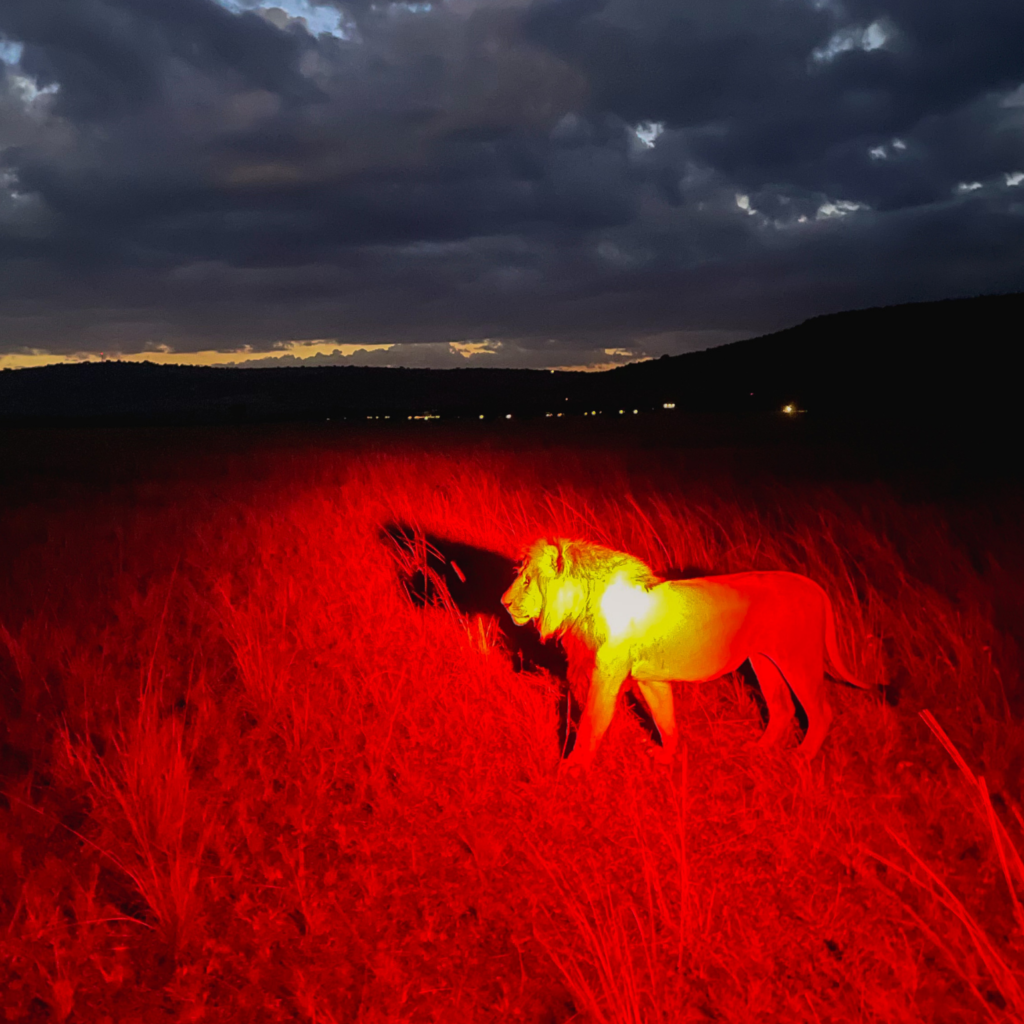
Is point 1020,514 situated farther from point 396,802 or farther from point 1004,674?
point 396,802

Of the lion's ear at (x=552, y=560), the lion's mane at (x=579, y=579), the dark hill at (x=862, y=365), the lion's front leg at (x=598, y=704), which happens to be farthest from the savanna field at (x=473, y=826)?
the dark hill at (x=862, y=365)

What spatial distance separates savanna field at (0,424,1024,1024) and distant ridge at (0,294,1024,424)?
1344 inches

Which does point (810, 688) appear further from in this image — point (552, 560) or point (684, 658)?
point (552, 560)

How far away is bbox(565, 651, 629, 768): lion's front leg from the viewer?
3201 mm

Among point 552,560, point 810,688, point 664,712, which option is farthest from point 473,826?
point 810,688

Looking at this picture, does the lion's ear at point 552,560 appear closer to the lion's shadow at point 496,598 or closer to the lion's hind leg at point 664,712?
the lion's shadow at point 496,598

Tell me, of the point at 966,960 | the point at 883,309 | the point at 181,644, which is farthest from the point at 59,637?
the point at 883,309

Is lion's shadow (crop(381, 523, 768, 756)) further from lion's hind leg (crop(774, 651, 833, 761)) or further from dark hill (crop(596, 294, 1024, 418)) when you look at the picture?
dark hill (crop(596, 294, 1024, 418))

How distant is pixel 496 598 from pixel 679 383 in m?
120

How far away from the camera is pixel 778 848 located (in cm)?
314

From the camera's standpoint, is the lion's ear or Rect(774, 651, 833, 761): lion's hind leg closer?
the lion's ear

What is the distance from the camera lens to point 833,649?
349cm

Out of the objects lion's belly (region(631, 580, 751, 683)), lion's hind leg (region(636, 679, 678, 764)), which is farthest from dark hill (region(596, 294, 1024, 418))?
lion's belly (region(631, 580, 751, 683))

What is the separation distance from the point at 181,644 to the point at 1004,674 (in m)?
5.88
